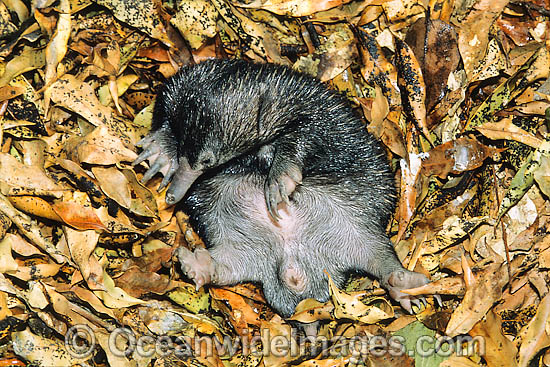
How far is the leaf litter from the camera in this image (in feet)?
15.3

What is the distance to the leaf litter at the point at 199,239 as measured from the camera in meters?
4.67

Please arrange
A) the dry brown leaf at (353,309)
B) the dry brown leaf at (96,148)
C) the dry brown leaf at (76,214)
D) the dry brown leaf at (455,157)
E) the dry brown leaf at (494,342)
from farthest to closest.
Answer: the dry brown leaf at (455,157)
the dry brown leaf at (96,148)
the dry brown leaf at (76,214)
the dry brown leaf at (353,309)
the dry brown leaf at (494,342)

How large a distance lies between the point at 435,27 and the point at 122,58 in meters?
2.24

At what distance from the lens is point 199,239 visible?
211 inches

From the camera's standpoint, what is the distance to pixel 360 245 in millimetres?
4965

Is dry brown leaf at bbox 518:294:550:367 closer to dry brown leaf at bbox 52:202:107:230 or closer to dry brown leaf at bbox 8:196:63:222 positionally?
dry brown leaf at bbox 52:202:107:230

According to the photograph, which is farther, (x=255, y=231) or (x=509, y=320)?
(x=255, y=231)

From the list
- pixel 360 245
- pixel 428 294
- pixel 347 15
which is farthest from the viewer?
pixel 347 15

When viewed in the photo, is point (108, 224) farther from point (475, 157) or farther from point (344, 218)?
point (475, 157)

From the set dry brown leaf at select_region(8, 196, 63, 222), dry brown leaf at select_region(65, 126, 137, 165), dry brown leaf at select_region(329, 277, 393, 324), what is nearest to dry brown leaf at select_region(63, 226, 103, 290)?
dry brown leaf at select_region(8, 196, 63, 222)

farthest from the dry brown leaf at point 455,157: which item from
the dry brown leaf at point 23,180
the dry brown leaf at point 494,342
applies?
the dry brown leaf at point 23,180

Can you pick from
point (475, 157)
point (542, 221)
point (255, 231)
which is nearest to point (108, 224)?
point (255, 231)

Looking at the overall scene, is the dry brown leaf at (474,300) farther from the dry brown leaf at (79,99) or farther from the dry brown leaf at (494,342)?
the dry brown leaf at (79,99)

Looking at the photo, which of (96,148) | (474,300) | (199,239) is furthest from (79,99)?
(474,300)
